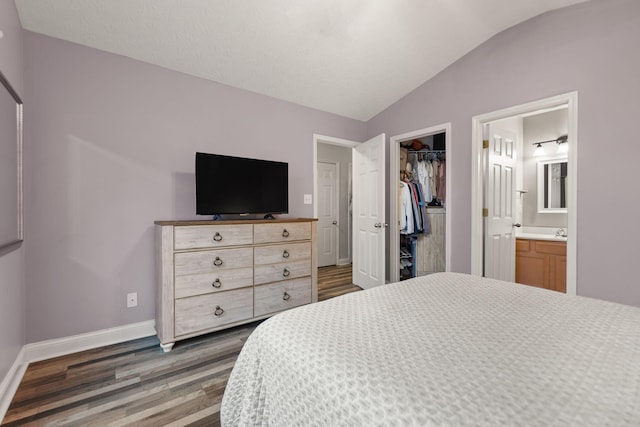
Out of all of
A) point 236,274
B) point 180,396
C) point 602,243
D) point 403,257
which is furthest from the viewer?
point 403,257

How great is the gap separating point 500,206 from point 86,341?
13.1 ft

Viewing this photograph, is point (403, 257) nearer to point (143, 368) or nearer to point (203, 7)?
point (143, 368)

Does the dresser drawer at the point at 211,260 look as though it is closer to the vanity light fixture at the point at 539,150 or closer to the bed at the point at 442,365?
the bed at the point at 442,365

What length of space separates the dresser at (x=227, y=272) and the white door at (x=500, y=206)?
1.83 meters

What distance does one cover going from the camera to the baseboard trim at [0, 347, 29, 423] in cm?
Result: 148

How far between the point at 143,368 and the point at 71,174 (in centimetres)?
150

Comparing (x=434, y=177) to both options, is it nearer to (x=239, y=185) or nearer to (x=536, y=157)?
(x=536, y=157)

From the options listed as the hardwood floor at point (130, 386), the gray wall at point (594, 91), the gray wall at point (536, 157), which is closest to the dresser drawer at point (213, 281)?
the hardwood floor at point (130, 386)

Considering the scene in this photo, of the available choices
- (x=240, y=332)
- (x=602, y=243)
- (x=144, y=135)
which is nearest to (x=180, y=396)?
(x=240, y=332)

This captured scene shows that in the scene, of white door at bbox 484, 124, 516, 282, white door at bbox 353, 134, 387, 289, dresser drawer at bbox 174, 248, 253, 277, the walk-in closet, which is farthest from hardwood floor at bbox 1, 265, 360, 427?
white door at bbox 484, 124, 516, 282

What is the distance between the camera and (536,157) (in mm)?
3652

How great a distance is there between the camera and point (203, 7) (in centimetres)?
195

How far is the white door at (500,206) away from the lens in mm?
2842

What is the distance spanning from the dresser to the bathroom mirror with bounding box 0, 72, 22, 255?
2.51 ft
